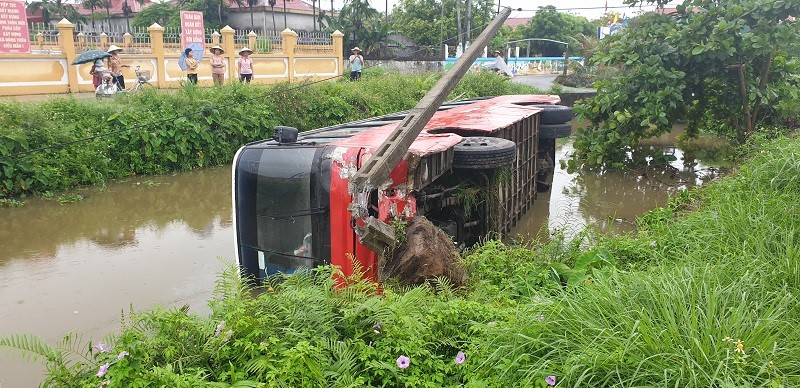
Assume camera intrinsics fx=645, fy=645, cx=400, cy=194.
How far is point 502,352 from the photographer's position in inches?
117

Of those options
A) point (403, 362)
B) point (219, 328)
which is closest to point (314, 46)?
point (219, 328)

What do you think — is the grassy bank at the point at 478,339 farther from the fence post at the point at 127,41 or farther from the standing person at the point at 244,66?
the fence post at the point at 127,41

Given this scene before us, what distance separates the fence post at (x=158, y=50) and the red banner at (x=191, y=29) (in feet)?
2.66

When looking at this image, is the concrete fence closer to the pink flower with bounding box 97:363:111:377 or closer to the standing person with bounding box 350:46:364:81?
the standing person with bounding box 350:46:364:81

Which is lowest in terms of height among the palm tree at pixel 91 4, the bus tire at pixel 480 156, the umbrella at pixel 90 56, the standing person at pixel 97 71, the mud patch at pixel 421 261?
the mud patch at pixel 421 261

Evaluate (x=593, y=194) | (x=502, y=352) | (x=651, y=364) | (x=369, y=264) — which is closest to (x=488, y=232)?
(x=369, y=264)

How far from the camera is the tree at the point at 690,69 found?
10.0 m

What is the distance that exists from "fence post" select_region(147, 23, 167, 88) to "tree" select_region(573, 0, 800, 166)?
449 inches

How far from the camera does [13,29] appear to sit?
14.0 m

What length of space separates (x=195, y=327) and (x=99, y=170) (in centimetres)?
857

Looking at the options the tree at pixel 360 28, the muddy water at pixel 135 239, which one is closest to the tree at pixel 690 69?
the muddy water at pixel 135 239

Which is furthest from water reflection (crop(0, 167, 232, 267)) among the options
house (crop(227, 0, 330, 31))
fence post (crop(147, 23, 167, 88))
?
house (crop(227, 0, 330, 31))

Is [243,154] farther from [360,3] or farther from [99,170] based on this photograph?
[360,3]

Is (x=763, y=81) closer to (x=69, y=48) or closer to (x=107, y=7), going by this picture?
(x=69, y=48)
